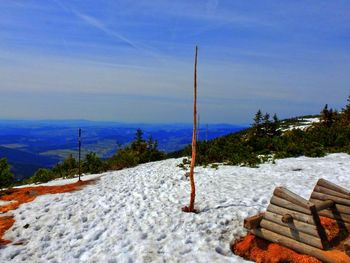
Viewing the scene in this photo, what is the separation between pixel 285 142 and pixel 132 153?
1522 centimetres

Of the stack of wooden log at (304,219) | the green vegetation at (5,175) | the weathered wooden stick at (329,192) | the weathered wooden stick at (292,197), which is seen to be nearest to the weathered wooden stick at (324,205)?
the stack of wooden log at (304,219)

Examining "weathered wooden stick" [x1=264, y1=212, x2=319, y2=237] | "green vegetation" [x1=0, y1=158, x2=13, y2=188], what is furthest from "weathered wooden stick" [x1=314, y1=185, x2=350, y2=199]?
"green vegetation" [x1=0, y1=158, x2=13, y2=188]

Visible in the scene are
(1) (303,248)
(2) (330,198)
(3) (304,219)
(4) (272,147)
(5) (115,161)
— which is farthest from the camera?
(5) (115,161)

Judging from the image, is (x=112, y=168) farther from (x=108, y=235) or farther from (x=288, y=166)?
(x=108, y=235)

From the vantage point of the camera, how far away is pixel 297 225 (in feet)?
31.4

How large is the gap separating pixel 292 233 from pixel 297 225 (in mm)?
285

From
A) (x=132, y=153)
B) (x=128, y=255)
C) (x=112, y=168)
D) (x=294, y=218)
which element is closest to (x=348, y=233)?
(x=294, y=218)

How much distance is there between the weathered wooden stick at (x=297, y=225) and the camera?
923cm

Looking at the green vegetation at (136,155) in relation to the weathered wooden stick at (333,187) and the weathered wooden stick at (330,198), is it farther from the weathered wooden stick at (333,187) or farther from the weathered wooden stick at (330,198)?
the weathered wooden stick at (333,187)

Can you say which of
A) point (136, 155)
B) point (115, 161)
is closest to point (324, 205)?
point (115, 161)

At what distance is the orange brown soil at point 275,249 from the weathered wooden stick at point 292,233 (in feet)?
1.22

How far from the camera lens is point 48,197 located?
1816 centimetres

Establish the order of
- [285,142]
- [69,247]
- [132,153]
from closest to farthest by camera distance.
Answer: [69,247]
[285,142]
[132,153]

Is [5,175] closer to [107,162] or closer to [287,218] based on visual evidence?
[107,162]
